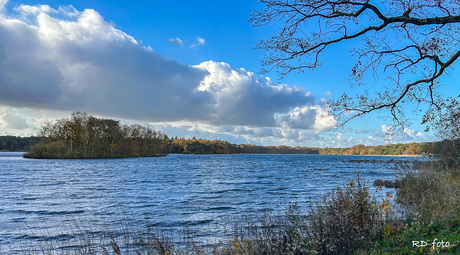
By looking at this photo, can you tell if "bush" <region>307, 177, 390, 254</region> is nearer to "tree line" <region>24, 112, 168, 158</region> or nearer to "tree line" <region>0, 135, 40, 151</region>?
"tree line" <region>24, 112, 168, 158</region>

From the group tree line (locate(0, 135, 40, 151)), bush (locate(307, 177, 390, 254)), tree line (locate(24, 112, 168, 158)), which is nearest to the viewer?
bush (locate(307, 177, 390, 254))

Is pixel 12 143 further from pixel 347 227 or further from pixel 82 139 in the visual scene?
pixel 347 227

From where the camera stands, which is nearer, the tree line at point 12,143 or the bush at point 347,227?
the bush at point 347,227

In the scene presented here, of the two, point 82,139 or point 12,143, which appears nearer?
point 82,139

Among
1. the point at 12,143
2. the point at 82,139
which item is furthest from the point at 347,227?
the point at 12,143

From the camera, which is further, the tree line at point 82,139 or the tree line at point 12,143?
the tree line at point 12,143

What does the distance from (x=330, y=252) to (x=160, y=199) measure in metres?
16.8

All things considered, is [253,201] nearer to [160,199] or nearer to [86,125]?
[160,199]

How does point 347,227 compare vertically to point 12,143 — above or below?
below

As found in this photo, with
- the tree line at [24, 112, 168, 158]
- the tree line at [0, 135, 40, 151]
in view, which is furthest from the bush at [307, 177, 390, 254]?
the tree line at [0, 135, 40, 151]

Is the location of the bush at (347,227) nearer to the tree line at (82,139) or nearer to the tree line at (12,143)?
the tree line at (82,139)

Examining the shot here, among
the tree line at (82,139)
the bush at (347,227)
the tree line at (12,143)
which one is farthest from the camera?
the tree line at (12,143)

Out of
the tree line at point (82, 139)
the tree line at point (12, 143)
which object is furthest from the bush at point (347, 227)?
the tree line at point (12, 143)

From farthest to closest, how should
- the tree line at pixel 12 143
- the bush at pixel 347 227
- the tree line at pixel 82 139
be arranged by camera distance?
the tree line at pixel 12 143 → the tree line at pixel 82 139 → the bush at pixel 347 227
